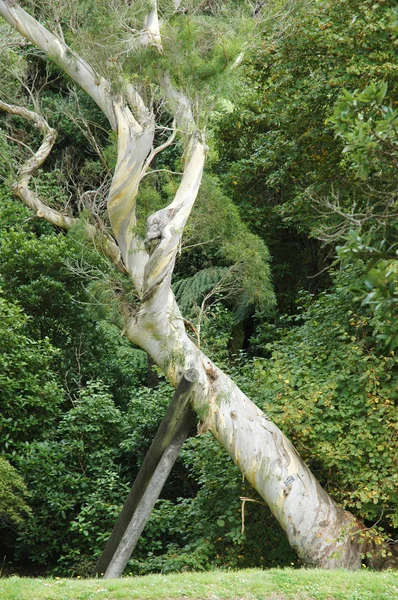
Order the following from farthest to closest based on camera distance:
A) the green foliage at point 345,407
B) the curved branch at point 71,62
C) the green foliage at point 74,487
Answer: the green foliage at point 74,487 → the curved branch at point 71,62 → the green foliage at point 345,407

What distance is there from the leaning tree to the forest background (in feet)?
0.80

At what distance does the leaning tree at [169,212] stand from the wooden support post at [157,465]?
180mm

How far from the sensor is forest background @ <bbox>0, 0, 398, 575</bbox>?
9156 mm

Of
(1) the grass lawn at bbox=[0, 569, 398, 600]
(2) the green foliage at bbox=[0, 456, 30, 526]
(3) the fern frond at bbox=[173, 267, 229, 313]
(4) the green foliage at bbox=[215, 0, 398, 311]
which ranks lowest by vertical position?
(1) the grass lawn at bbox=[0, 569, 398, 600]

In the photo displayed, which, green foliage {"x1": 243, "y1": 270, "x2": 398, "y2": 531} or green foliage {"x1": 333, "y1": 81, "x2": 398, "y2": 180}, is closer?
green foliage {"x1": 333, "y1": 81, "x2": 398, "y2": 180}

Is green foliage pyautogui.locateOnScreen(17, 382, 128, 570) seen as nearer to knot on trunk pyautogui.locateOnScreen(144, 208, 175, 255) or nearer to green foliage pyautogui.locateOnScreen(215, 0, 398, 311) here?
knot on trunk pyautogui.locateOnScreen(144, 208, 175, 255)

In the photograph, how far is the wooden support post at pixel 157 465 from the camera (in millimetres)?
8617

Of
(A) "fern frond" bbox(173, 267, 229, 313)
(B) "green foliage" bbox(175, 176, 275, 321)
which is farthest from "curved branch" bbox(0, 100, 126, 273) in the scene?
(A) "fern frond" bbox(173, 267, 229, 313)

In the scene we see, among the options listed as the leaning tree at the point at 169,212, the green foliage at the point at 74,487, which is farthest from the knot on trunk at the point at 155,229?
the green foliage at the point at 74,487

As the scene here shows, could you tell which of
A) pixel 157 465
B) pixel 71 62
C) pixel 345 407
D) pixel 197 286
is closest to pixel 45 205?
pixel 71 62

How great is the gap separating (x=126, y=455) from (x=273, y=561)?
3.82 meters

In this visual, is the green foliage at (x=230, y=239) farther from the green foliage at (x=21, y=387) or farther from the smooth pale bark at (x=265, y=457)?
the green foliage at (x=21, y=387)

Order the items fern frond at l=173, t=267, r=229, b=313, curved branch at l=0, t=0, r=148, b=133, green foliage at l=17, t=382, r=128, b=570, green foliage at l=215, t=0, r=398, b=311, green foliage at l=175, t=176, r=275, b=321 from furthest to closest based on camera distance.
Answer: fern frond at l=173, t=267, r=229, b=313 < green foliage at l=17, t=382, r=128, b=570 < green foliage at l=175, t=176, r=275, b=321 < curved branch at l=0, t=0, r=148, b=133 < green foliage at l=215, t=0, r=398, b=311

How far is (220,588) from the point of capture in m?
6.67
